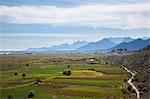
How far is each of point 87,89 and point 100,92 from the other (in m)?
3.94

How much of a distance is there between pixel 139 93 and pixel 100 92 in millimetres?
5711

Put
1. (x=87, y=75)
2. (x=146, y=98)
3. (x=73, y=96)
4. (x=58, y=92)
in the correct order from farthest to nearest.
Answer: (x=87, y=75) → (x=58, y=92) → (x=73, y=96) → (x=146, y=98)

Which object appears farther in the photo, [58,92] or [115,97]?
[58,92]

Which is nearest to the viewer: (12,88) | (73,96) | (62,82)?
(73,96)

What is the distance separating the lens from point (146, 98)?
40.4 metres

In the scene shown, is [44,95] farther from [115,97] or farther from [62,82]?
[62,82]

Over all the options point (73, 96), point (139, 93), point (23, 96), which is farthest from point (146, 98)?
point (23, 96)

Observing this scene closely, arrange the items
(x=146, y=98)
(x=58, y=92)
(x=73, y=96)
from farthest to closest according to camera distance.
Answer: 1. (x=58, y=92)
2. (x=73, y=96)
3. (x=146, y=98)

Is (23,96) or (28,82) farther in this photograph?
(28,82)

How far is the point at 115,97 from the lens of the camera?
42750mm

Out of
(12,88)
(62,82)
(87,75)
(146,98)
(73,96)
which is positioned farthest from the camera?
(87,75)

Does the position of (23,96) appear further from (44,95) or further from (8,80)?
(8,80)

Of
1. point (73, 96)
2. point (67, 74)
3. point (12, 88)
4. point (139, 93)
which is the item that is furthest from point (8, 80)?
point (139, 93)

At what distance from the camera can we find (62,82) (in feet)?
198
